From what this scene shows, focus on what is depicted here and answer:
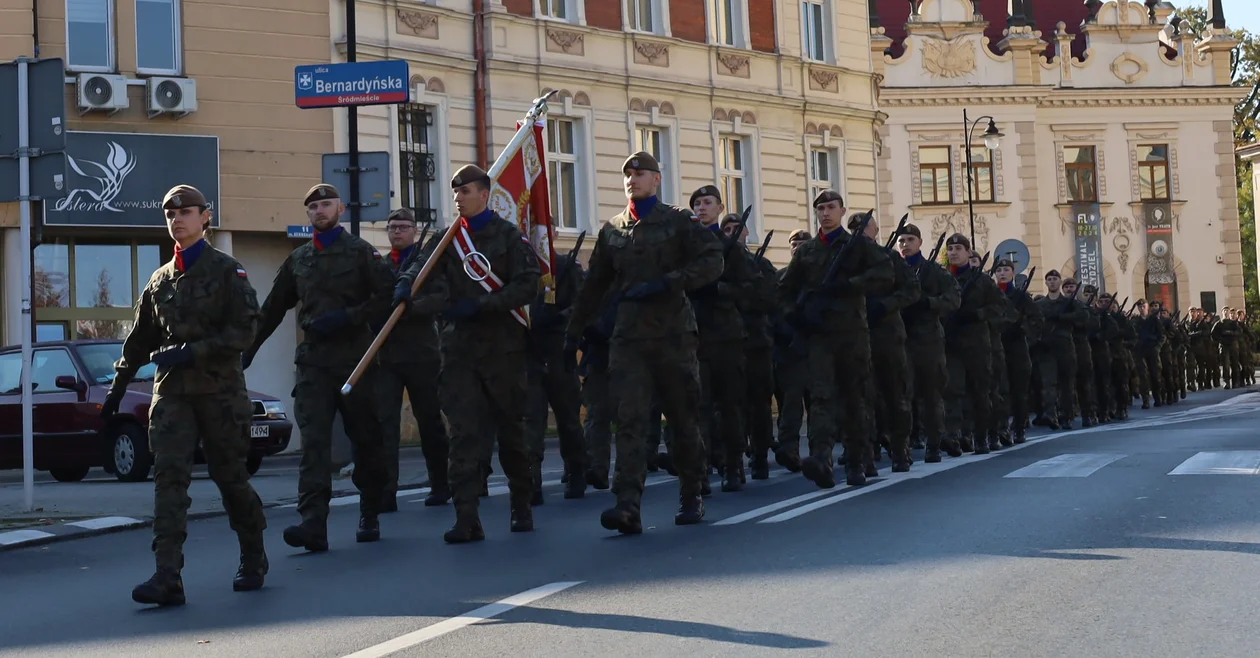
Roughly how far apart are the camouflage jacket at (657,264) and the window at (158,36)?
629 inches

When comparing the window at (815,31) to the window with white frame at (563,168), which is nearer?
the window with white frame at (563,168)

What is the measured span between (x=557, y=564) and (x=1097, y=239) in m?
50.0

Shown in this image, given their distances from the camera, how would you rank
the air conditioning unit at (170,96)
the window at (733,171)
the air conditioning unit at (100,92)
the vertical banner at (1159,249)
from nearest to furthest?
1. the air conditioning unit at (100,92)
2. the air conditioning unit at (170,96)
3. the window at (733,171)
4. the vertical banner at (1159,249)

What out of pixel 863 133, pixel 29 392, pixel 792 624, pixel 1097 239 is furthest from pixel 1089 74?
pixel 792 624

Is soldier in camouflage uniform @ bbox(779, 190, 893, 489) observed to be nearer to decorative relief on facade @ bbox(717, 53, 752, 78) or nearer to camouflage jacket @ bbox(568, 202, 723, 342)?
camouflage jacket @ bbox(568, 202, 723, 342)

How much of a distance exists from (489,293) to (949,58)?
46998 mm

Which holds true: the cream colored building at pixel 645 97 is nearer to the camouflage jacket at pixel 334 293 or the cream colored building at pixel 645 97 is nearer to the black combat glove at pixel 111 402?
the camouflage jacket at pixel 334 293

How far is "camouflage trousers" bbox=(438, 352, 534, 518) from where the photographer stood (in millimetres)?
10375

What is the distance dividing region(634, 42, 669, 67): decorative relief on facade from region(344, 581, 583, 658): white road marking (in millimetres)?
24515

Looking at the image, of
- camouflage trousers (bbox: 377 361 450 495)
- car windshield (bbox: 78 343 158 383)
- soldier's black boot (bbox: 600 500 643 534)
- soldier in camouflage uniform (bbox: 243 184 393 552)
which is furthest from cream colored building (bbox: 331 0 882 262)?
soldier's black boot (bbox: 600 500 643 534)

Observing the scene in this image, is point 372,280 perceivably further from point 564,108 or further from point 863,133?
point 863,133

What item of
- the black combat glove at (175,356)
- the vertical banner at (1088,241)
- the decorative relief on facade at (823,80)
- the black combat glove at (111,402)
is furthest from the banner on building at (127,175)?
the vertical banner at (1088,241)

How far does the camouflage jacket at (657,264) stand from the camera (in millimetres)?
10469

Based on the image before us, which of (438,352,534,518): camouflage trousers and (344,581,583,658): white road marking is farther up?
(438,352,534,518): camouflage trousers
